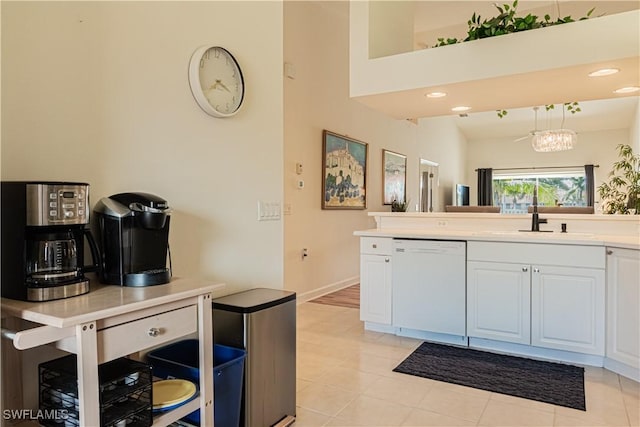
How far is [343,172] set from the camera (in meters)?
5.60

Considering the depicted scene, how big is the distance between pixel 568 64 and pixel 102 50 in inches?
98.4

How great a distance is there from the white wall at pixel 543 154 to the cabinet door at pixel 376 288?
26.6ft

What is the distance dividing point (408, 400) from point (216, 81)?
2023mm

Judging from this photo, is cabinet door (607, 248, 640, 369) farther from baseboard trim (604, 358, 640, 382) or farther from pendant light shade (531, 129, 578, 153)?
pendant light shade (531, 129, 578, 153)

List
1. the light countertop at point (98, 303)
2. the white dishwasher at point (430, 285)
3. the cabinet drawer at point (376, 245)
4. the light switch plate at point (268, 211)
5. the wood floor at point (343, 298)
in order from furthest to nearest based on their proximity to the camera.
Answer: the wood floor at point (343, 298) < the cabinet drawer at point (376, 245) < the white dishwasher at point (430, 285) < the light switch plate at point (268, 211) < the light countertop at point (98, 303)

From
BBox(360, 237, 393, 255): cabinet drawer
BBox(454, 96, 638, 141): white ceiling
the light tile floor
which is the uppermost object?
BBox(454, 96, 638, 141): white ceiling

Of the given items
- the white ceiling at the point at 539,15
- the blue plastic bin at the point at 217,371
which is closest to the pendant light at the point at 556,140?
the white ceiling at the point at 539,15

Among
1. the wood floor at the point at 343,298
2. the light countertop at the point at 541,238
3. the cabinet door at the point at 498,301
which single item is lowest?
the wood floor at the point at 343,298

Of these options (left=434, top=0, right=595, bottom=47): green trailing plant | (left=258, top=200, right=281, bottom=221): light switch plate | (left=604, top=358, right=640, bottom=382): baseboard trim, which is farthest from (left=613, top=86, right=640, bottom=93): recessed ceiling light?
(left=258, top=200, right=281, bottom=221): light switch plate

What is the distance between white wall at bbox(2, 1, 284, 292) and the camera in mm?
1433

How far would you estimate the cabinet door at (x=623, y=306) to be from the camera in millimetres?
2693

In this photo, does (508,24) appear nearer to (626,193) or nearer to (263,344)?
(263,344)

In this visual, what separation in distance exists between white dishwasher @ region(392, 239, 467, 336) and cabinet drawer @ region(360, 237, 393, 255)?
0.23 ft

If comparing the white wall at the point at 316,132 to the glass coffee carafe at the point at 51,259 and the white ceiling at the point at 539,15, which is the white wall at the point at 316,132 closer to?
the white ceiling at the point at 539,15
